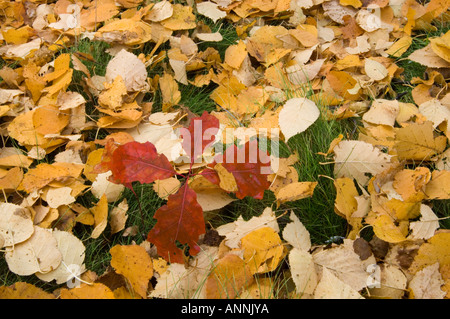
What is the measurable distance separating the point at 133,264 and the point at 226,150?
366mm

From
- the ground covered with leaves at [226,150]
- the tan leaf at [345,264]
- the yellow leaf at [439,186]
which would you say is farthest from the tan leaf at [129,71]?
the yellow leaf at [439,186]

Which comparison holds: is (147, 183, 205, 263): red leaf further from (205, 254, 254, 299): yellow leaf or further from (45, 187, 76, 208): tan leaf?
(45, 187, 76, 208): tan leaf

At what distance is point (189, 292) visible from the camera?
925mm

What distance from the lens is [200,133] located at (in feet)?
3.48

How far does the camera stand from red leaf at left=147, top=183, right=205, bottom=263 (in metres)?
0.95

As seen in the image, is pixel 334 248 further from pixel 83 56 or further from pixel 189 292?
pixel 83 56

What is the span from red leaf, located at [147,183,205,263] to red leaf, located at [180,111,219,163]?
0.16m

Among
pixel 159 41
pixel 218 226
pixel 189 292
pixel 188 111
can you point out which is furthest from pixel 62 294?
pixel 159 41

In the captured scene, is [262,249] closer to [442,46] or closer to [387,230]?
[387,230]

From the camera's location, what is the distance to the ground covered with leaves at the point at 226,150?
0.95 meters

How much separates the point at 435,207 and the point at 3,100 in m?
1.39

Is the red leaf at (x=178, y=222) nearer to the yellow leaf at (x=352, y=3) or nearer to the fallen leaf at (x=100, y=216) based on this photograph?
the fallen leaf at (x=100, y=216)

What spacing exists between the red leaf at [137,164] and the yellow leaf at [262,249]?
0.25 meters

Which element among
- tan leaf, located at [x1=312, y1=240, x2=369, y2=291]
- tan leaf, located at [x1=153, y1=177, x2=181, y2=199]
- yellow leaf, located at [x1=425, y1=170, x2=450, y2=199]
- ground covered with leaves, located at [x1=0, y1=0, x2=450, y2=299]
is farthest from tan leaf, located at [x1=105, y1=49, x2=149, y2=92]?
yellow leaf, located at [x1=425, y1=170, x2=450, y2=199]
